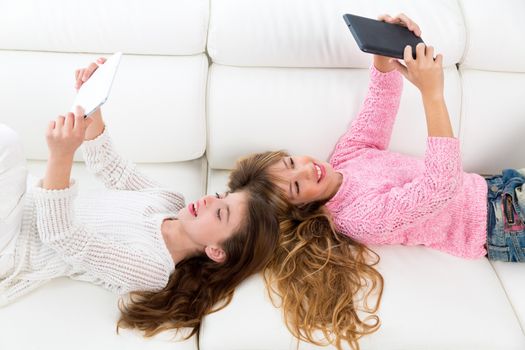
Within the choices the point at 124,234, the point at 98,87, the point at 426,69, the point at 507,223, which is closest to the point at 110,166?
the point at 124,234

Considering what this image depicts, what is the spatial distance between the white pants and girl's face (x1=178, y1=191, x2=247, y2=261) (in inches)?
15.8

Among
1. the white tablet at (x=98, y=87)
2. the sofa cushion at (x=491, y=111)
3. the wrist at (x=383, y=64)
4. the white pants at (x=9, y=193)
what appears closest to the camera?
the white tablet at (x=98, y=87)

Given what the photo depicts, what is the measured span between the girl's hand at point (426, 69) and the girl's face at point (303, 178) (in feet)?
1.07

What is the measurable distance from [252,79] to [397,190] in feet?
1.69

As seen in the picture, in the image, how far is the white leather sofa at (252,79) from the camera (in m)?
1.50

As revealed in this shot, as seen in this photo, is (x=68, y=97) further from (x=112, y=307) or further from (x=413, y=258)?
(x=413, y=258)

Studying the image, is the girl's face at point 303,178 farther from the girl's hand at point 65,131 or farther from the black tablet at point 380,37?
the girl's hand at point 65,131

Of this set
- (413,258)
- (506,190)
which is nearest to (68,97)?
(413,258)

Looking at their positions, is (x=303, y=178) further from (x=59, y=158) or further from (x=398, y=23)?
(x=59, y=158)

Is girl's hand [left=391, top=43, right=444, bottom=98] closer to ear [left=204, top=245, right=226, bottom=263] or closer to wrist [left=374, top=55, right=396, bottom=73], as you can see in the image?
wrist [left=374, top=55, right=396, bottom=73]

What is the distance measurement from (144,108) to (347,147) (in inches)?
23.4

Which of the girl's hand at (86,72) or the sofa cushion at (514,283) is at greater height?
the girl's hand at (86,72)

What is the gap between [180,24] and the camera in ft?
4.96

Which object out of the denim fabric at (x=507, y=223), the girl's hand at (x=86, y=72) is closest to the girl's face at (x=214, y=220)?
the girl's hand at (x=86, y=72)
